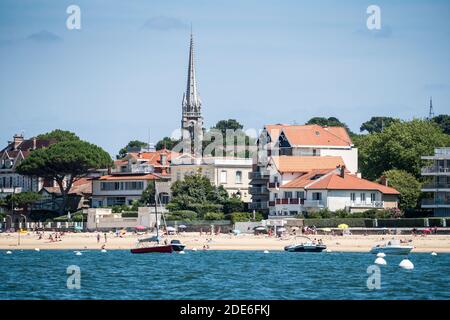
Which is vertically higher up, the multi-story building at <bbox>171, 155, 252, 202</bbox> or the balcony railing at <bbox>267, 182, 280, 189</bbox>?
the multi-story building at <bbox>171, 155, 252, 202</bbox>

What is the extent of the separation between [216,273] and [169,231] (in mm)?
36892

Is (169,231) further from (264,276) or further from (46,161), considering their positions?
(264,276)

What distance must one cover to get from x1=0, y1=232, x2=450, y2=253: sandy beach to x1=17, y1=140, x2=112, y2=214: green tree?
1787 centimetres

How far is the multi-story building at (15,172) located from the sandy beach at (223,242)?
35.8m

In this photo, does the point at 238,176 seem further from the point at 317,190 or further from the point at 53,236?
the point at 53,236

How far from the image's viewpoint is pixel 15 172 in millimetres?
167500

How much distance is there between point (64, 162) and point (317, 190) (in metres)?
35.4

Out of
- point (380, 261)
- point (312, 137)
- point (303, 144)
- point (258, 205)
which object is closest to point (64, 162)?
point (258, 205)

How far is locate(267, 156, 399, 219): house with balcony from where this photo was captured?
414 feet

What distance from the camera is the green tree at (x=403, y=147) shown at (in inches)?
5389

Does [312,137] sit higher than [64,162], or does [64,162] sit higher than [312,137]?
[312,137]

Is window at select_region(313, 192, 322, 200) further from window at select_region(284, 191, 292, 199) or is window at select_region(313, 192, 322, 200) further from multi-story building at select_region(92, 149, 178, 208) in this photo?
multi-story building at select_region(92, 149, 178, 208)

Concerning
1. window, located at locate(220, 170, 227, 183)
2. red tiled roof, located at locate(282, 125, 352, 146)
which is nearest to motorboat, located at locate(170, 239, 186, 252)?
red tiled roof, located at locate(282, 125, 352, 146)

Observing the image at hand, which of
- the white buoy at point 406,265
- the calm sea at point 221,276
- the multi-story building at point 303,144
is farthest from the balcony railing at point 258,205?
the white buoy at point 406,265
